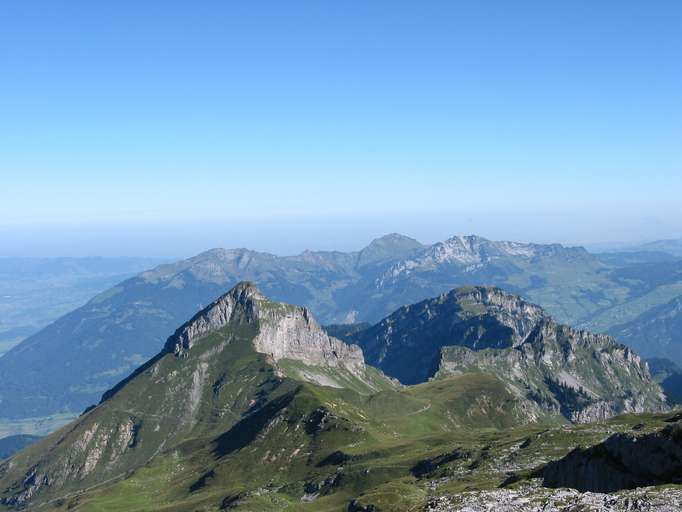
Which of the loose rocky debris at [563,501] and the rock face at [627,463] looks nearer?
the loose rocky debris at [563,501]

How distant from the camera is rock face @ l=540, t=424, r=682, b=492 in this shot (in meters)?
84.9

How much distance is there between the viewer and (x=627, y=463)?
8944 centimetres

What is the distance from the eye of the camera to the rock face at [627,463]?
84875 millimetres

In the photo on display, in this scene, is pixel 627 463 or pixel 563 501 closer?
pixel 563 501

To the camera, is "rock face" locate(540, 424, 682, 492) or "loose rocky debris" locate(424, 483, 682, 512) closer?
"loose rocky debris" locate(424, 483, 682, 512)

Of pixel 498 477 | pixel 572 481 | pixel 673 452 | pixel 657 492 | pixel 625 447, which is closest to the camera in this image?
pixel 657 492

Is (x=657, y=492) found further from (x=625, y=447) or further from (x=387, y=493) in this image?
(x=387, y=493)

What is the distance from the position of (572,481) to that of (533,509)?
23.2 m

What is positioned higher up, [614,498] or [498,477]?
[614,498]

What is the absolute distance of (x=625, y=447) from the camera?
90375 mm

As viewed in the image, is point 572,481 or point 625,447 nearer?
point 625,447

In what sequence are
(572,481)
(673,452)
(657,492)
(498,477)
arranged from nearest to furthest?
1. (657,492)
2. (673,452)
3. (572,481)
4. (498,477)

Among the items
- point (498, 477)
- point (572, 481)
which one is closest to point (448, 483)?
point (498, 477)

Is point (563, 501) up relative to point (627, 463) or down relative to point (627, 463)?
up
